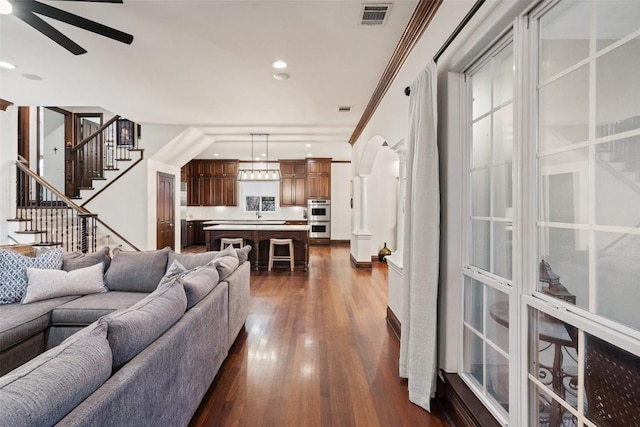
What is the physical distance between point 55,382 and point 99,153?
816 cm

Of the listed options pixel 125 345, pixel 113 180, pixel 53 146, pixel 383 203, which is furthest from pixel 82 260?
pixel 53 146

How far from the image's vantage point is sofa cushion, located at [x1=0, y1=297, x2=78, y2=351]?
213cm

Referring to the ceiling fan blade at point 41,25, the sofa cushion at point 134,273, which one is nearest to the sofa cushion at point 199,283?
the sofa cushion at point 134,273

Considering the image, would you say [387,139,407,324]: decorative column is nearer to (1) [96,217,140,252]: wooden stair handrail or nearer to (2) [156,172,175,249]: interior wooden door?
(1) [96,217,140,252]: wooden stair handrail

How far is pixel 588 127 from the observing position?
3.74 feet

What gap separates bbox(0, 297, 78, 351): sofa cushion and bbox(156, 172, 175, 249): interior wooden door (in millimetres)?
4748

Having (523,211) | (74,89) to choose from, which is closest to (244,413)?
(523,211)

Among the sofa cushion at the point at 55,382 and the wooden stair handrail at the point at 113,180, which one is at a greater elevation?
the wooden stair handrail at the point at 113,180

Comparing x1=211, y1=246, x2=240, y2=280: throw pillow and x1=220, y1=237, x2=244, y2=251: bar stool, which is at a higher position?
x1=211, y1=246, x2=240, y2=280: throw pillow

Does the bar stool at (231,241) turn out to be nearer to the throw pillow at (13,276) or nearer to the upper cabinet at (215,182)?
the throw pillow at (13,276)

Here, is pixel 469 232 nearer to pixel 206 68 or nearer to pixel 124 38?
pixel 124 38

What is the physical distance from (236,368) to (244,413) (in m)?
0.60

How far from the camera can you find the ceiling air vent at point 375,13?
2.53 metres

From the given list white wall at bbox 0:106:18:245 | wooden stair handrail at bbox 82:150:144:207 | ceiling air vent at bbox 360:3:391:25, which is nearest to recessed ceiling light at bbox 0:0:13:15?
ceiling air vent at bbox 360:3:391:25
